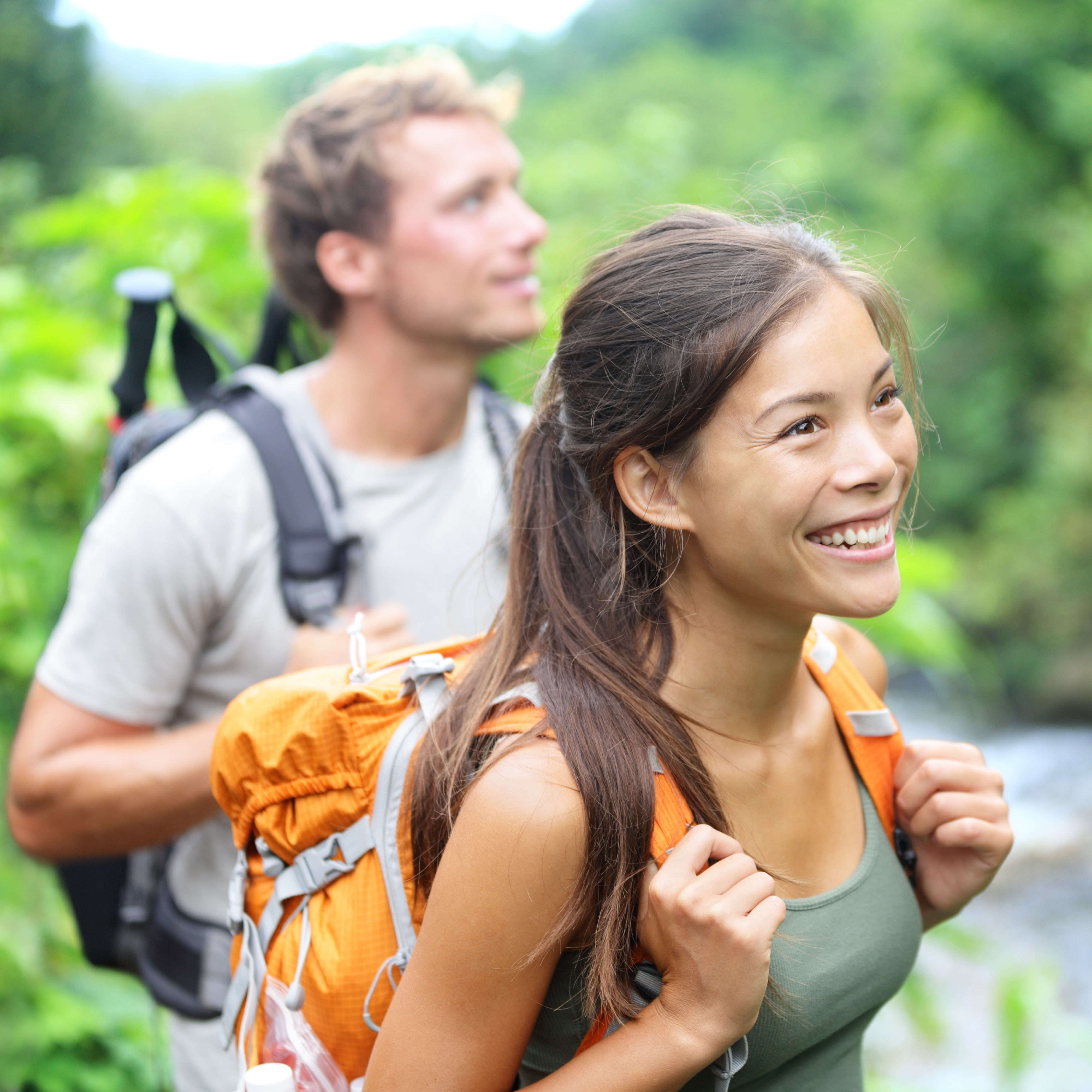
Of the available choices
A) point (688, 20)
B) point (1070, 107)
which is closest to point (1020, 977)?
point (1070, 107)

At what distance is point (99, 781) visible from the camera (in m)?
1.92

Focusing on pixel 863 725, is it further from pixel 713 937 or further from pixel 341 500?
pixel 341 500

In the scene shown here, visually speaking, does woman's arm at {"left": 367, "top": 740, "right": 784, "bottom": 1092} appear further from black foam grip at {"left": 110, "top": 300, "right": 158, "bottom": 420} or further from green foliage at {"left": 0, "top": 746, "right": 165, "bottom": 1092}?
black foam grip at {"left": 110, "top": 300, "right": 158, "bottom": 420}

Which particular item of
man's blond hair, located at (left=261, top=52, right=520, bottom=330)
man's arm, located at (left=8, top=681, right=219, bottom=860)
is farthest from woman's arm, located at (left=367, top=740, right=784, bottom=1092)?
man's blond hair, located at (left=261, top=52, right=520, bottom=330)

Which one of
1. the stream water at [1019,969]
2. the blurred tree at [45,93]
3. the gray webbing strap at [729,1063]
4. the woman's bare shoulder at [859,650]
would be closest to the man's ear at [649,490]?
the woman's bare shoulder at [859,650]

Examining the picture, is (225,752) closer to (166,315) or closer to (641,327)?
(641,327)

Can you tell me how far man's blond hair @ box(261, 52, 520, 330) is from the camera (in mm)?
2531

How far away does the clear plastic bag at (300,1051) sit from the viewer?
1.33 m

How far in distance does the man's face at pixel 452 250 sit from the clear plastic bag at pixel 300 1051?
1.50 meters

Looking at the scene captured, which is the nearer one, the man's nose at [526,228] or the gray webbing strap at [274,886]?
the gray webbing strap at [274,886]

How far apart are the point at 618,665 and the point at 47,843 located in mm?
1253

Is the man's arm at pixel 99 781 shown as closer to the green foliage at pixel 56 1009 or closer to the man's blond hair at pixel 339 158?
the green foliage at pixel 56 1009

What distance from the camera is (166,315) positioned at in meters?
3.83

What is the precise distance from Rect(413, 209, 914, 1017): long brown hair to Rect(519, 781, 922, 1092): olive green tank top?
14cm
